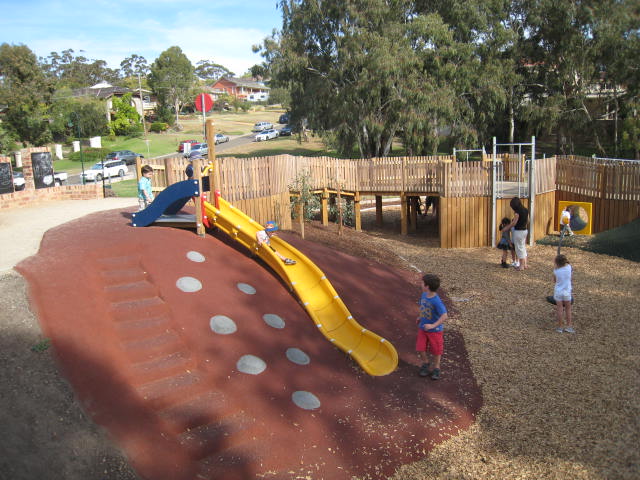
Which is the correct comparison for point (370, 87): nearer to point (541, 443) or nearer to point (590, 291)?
point (590, 291)

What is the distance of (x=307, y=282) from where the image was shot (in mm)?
10266

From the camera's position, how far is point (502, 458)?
20.6 feet

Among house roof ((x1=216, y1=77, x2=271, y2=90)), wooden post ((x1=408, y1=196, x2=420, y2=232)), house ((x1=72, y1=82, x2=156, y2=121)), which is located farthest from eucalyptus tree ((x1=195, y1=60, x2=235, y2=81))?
wooden post ((x1=408, y1=196, x2=420, y2=232))

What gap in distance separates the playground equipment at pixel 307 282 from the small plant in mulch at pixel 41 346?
417 cm

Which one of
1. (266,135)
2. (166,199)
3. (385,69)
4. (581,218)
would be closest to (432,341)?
(166,199)

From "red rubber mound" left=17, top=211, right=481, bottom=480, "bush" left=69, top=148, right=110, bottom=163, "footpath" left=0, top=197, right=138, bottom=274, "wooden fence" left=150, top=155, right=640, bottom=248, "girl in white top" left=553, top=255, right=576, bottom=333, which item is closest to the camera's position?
"red rubber mound" left=17, top=211, right=481, bottom=480

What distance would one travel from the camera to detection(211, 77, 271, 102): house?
128 meters

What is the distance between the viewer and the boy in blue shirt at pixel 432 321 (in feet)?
25.3

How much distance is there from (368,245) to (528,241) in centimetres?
504

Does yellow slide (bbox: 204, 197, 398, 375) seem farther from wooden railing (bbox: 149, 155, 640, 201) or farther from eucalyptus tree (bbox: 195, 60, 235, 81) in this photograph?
eucalyptus tree (bbox: 195, 60, 235, 81)

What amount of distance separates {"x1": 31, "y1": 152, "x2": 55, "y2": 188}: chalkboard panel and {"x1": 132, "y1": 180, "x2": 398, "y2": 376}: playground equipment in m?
7.85

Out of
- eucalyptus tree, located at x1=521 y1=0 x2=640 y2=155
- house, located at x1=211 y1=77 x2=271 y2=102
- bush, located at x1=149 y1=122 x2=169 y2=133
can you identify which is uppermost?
house, located at x1=211 y1=77 x2=271 y2=102

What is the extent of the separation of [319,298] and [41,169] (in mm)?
11994

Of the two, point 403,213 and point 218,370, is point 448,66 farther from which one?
point 218,370
